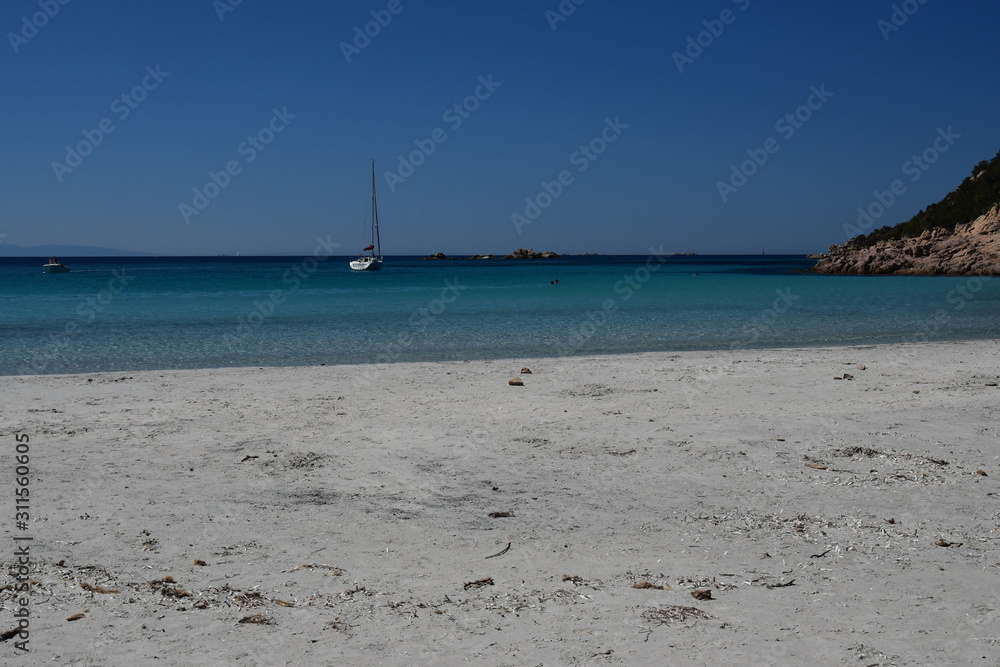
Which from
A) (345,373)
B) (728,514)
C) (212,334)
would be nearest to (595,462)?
(728,514)

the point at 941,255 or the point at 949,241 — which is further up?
the point at 949,241

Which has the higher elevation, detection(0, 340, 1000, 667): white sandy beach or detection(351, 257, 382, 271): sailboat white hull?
detection(351, 257, 382, 271): sailboat white hull

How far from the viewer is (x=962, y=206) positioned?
72625 millimetres

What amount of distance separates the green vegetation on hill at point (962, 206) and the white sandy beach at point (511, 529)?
70.9 meters

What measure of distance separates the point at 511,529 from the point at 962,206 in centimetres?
8242

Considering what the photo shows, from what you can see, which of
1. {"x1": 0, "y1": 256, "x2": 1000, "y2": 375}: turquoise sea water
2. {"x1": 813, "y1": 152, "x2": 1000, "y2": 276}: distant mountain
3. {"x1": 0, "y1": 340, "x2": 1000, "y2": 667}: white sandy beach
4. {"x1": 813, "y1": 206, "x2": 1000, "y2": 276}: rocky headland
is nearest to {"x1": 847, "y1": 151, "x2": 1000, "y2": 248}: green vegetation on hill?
{"x1": 813, "y1": 152, "x2": 1000, "y2": 276}: distant mountain

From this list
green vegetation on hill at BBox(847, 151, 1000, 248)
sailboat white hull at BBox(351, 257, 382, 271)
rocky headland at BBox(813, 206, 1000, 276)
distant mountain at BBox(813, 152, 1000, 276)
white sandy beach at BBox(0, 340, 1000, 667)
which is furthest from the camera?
sailboat white hull at BBox(351, 257, 382, 271)

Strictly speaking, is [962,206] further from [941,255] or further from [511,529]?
[511,529]

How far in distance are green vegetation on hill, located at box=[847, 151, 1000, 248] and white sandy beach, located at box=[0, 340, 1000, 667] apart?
70.9m

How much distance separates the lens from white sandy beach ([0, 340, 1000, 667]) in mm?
4020

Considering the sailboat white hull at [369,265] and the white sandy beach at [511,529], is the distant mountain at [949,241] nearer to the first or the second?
the sailboat white hull at [369,265]

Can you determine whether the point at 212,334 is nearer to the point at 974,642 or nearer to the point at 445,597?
the point at 445,597

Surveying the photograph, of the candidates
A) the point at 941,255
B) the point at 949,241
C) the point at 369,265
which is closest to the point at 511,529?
the point at 941,255

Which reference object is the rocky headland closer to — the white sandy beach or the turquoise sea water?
the turquoise sea water
